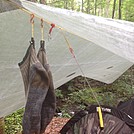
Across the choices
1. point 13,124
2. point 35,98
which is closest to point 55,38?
point 35,98

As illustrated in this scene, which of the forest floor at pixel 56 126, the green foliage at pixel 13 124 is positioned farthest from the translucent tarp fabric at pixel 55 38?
the forest floor at pixel 56 126

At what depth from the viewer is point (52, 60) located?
7.93 ft

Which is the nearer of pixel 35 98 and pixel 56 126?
pixel 35 98

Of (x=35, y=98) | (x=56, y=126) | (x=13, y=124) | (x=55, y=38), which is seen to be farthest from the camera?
(x=56, y=126)

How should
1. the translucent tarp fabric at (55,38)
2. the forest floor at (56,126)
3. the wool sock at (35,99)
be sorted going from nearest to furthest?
the wool sock at (35,99) < the translucent tarp fabric at (55,38) < the forest floor at (56,126)

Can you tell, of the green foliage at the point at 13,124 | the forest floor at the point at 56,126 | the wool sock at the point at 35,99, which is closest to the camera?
the wool sock at the point at 35,99

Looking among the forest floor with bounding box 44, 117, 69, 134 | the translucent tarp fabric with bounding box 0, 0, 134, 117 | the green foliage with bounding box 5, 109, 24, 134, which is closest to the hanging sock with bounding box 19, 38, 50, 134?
the translucent tarp fabric with bounding box 0, 0, 134, 117

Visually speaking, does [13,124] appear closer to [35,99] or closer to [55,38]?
[55,38]

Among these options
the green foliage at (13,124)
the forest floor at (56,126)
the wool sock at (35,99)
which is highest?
the wool sock at (35,99)

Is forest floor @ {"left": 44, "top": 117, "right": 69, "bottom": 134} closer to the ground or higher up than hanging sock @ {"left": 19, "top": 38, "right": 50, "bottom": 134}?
closer to the ground

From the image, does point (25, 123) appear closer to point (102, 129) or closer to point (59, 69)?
point (102, 129)

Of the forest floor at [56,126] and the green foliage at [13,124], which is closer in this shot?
the green foliage at [13,124]

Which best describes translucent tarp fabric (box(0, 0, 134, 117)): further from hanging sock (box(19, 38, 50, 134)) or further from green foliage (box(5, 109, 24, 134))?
green foliage (box(5, 109, 24, 134))

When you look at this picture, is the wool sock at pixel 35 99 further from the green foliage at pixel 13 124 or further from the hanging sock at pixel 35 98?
the green foliage at pixel 13 124
